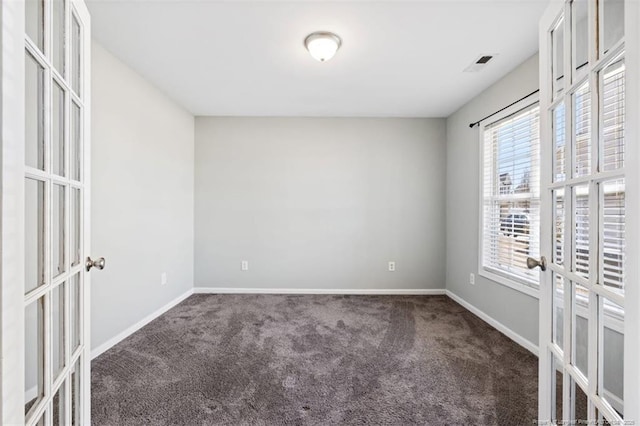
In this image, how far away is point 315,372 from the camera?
1.95 metres

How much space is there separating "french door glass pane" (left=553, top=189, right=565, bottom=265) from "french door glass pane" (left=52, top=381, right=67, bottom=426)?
186cm

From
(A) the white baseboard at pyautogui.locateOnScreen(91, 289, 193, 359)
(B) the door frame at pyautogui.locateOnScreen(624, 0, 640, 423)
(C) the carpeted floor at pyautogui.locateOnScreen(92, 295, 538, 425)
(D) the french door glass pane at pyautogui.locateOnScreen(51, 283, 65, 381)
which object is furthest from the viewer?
(A) the white baseboard at pyautogui.locateOnScreen(91, 289, 193, 359)

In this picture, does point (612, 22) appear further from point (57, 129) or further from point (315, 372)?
point (315, 372)

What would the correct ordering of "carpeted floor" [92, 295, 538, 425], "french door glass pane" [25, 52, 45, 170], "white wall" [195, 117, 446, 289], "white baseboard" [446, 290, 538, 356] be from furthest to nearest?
"white wall" [195, 117, 446, 289]
"white baseboard" [446, 290, 538, 356]
"carpeted floor" [92, 295, 538, 425]
"french door glass pane" [25, 52, 45, 170]

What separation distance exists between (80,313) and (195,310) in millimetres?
2197

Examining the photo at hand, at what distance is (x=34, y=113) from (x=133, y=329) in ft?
7.78

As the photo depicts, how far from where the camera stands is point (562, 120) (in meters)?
1.05

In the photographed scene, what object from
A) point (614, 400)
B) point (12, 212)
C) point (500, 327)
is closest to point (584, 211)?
point (614, 400)

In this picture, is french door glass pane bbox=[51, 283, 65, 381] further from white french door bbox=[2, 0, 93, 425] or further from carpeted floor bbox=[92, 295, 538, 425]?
carpeted floor bbox=[92, 295, 538, 425]

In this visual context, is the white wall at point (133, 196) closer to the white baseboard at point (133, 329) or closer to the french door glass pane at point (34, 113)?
the white baseboard at point (133, 329)

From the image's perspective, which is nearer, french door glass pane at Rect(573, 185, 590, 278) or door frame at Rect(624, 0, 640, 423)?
door frame at Rect(624, 0, 640, 423)

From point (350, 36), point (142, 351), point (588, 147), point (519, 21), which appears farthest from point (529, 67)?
point (142, 351)

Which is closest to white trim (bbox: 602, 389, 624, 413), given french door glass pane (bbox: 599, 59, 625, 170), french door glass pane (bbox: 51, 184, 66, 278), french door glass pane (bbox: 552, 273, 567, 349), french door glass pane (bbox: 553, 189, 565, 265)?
french door glass pane (bbox: 552, 273, 567, 349)

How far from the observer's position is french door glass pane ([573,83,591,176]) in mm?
902
